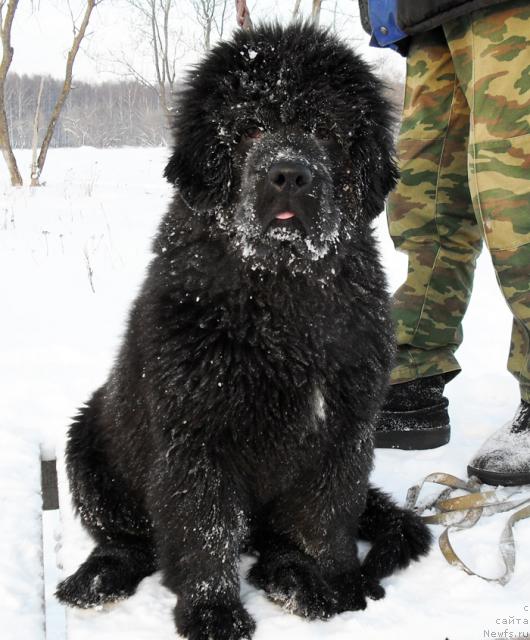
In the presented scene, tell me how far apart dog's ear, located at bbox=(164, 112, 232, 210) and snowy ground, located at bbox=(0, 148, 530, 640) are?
0.57 metres

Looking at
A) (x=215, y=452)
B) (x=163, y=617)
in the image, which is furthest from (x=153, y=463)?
(x=163, y=617)

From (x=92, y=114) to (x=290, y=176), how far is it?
53.7 metres

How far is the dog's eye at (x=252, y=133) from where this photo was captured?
202 centimetres

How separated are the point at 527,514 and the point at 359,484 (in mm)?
653

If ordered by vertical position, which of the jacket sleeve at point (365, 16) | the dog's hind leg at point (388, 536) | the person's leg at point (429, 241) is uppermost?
the jacket sleeve at point (365, 16)

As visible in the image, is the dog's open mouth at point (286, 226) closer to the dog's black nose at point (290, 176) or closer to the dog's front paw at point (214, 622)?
the dog's black nose at point (290, 176)

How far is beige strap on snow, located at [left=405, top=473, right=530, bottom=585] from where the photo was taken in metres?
2.08

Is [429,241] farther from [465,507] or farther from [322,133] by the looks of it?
[465,507]

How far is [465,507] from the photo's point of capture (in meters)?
2.34

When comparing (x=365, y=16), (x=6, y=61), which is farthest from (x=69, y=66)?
(x=365, y=16)

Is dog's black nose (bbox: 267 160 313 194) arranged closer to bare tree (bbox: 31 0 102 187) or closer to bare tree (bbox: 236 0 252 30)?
bare tree (bbox: 236 0 252 30)

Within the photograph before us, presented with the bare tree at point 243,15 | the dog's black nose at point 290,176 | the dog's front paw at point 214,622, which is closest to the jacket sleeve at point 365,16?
the bare tree at point 243,15

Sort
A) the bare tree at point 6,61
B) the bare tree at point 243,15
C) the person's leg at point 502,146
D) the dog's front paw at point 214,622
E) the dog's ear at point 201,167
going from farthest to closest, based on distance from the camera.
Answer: the bare tree at point 6,61 → the person's leg at point 502,146 → the bare tree at point 243,15 → the dog's ear at point 201,167 → the dog's front paw at point 214,622

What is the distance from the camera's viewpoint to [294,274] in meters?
2.02
